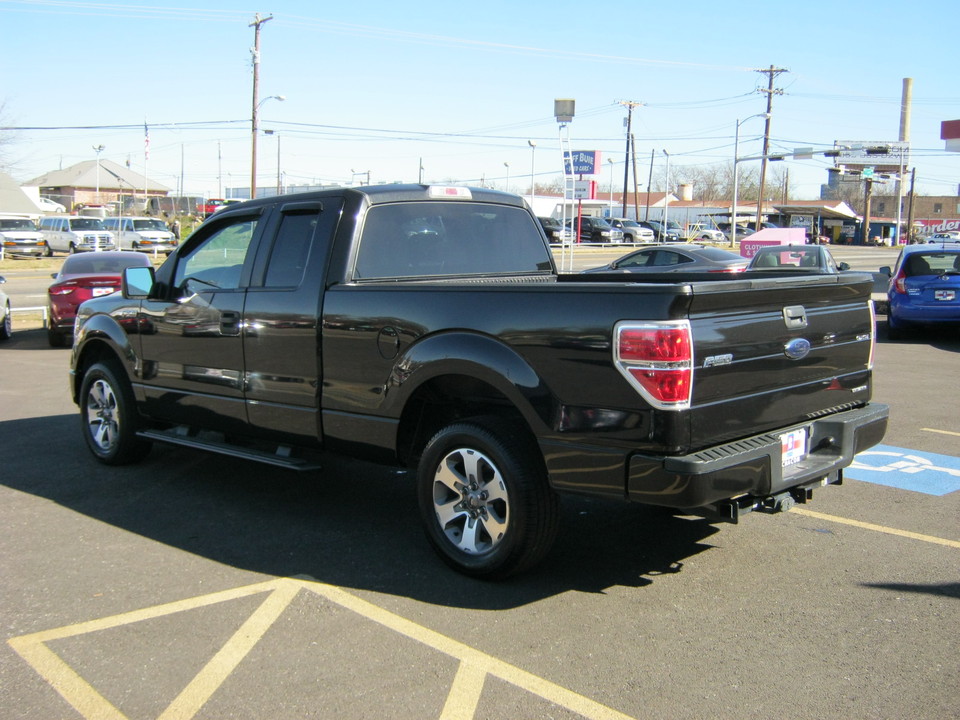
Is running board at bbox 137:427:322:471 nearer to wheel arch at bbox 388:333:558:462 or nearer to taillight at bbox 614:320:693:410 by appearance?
wheel arch at bbox 388:333:558:462

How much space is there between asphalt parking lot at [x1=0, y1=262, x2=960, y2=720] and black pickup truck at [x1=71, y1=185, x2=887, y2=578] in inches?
17.8

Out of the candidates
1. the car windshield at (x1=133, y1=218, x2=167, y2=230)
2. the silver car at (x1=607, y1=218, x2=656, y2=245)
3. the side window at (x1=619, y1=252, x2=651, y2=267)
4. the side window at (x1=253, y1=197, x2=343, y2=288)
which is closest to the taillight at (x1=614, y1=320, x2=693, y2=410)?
the side window at (x1=253, y1=197, x2=343, y2=288)

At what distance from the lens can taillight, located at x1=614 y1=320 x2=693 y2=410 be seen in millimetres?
3830

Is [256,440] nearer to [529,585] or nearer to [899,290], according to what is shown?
[529,585]

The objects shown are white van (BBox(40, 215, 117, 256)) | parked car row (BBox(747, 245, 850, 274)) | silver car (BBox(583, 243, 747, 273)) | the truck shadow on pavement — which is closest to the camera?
the truck shadow on pavement

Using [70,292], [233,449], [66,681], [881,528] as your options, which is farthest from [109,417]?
[70,292]

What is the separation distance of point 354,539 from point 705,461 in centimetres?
232

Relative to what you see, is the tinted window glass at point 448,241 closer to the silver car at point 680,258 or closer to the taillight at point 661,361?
the taillight at point 661,361

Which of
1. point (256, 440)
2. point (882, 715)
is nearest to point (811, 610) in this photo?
point (882, 715)

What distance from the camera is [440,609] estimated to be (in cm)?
434

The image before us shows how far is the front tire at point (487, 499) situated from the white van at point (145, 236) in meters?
39.7

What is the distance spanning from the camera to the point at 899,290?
1591cm

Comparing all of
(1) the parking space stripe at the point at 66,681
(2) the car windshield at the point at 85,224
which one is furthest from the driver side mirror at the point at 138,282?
(2) the car windshield at the point at 85,224

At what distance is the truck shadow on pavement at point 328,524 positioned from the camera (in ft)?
15.5
